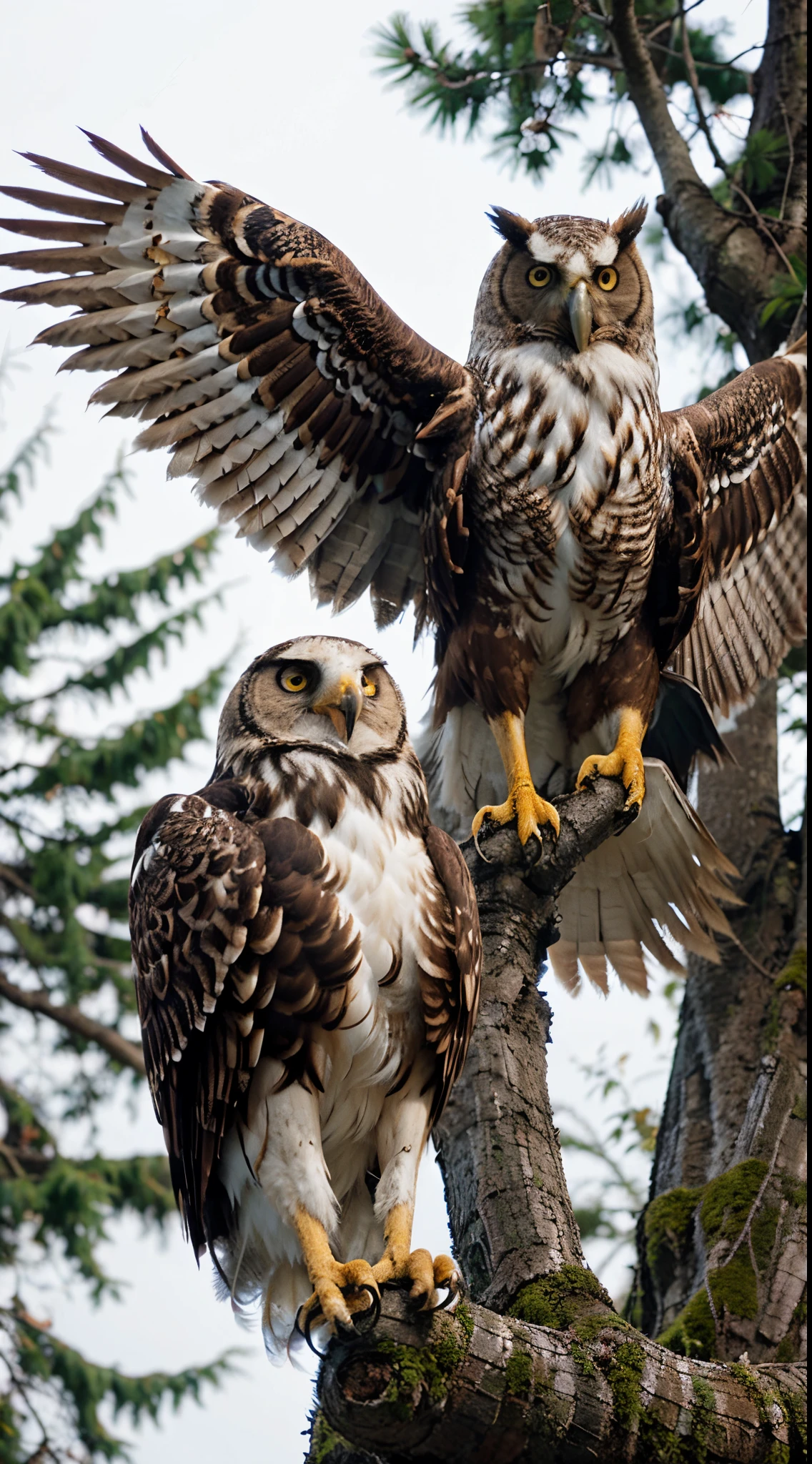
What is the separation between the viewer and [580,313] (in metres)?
3.58

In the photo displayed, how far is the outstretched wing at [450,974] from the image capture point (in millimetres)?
2439

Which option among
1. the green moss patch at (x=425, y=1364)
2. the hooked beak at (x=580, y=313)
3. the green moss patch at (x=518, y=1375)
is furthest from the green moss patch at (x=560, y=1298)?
the hooked beak at (x=580, y=313)

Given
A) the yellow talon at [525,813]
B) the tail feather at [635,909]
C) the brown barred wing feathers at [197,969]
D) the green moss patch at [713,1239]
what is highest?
the tail feather at [635,909]

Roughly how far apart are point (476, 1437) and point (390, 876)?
943 mm

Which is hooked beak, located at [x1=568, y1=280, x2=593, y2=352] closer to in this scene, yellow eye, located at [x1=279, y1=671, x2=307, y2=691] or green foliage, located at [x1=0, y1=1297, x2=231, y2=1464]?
yellow eye, located at [x1=279, y1=671, x2=307, y2=691]

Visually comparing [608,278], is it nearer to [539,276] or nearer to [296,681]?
[539,276]

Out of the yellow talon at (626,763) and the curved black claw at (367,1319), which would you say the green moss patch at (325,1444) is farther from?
the yellow talon at (626,763)

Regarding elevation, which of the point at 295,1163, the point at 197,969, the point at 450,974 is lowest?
the point at 295,1163

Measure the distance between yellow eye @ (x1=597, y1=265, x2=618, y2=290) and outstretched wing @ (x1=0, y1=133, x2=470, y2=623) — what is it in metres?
0.46

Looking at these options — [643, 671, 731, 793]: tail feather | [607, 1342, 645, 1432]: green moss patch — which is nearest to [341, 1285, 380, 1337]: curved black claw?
[607, 1342, 645, 1432]: green moss patch

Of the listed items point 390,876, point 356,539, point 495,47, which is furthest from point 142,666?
point 390,876

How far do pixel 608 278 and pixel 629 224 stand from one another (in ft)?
0.63

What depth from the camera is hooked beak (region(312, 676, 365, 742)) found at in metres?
2.58

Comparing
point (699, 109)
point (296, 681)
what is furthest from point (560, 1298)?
point (699, 109)
